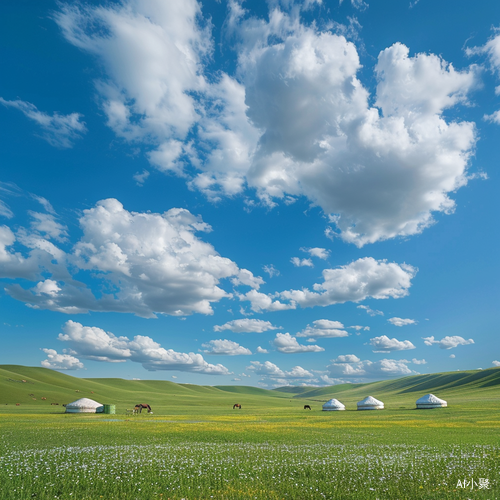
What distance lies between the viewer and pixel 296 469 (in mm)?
15234

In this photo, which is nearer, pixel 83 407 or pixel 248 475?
pixel 248 475

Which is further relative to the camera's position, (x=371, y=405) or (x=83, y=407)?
(x=371, y=405)

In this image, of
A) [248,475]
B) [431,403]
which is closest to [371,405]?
[431,403]

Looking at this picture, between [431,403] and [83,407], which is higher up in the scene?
[83,407]

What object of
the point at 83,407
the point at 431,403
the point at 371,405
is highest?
the point at 83,407

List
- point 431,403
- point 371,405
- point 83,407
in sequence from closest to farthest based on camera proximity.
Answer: point 83,407 → point 431,403 → point 371,405

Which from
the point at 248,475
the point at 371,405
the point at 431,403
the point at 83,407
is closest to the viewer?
the point at 248,475

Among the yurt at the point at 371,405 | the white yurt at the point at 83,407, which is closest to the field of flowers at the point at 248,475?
the white yurt at the point at 83,407

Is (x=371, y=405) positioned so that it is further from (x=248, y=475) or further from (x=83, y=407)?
(x=248, y=475)

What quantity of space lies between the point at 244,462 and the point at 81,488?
275 inches

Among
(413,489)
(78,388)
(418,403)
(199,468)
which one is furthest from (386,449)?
(78,388)

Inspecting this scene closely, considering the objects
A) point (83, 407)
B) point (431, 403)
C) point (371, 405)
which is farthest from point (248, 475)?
point (431, 403)

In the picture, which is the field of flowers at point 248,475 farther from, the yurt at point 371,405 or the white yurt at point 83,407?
the yurt at point 371,405

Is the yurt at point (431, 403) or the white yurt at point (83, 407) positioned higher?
the white yurt at point (83, 407)
